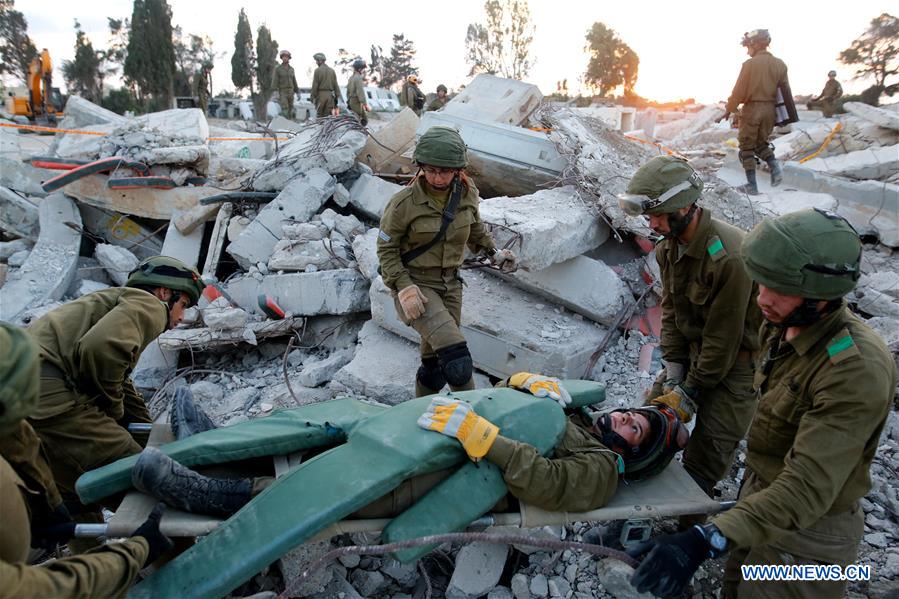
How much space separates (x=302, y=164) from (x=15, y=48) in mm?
34634

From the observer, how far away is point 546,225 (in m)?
4.26

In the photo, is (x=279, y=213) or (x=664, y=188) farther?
(x=279, y=213)

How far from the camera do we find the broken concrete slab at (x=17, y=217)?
269 inches

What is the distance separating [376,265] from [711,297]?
3.03 metres

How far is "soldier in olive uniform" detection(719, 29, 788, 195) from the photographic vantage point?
19.6 ft

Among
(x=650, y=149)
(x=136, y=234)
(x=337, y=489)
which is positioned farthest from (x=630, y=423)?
(x=136, y=234)

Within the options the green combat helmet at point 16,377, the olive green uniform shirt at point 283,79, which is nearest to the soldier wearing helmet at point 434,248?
the green combat helmet at point 16,377

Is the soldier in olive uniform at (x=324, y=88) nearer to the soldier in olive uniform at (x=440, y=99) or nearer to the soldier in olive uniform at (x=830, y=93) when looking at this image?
the soldier in olive uniform at (x=440, y=99)

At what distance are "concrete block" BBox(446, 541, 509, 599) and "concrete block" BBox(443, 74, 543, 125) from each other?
6.08m

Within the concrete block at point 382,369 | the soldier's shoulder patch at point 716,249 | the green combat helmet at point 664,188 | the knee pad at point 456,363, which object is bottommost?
the concrete block at point 382,369

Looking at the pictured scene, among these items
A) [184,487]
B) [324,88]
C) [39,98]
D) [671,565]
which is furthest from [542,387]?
[39,98]

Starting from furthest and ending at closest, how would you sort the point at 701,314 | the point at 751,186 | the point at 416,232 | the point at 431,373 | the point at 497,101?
the point at 497,101 → the point at 751,186 → the point at 431,373 → the point at 416,232 → the point at 701,314

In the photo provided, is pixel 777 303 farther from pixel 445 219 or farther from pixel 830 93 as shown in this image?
pixel 830 93

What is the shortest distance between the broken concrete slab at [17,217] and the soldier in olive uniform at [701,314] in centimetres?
743
